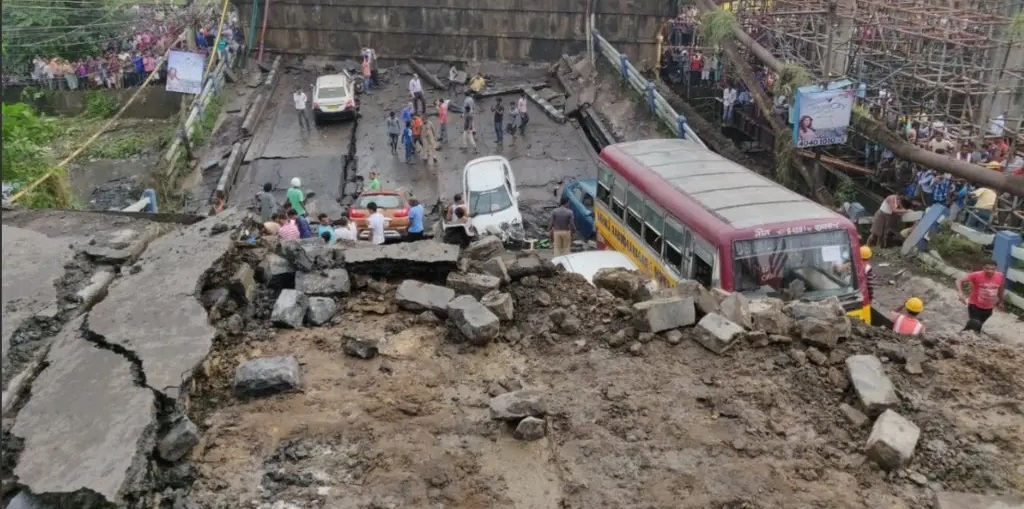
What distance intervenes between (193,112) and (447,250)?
1693 centimetres

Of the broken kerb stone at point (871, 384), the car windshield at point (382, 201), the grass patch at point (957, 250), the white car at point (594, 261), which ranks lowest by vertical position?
the grass patch at point (957, 250)

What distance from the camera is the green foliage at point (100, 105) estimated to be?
1121 inches

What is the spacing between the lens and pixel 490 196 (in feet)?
56.8

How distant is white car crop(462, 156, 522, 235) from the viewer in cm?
1678

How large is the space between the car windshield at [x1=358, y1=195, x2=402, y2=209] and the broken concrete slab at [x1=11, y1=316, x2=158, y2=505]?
10873mm

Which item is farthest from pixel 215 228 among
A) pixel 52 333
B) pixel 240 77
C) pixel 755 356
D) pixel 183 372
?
pixel 240 77

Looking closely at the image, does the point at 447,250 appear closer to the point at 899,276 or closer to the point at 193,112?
the point at 899,276

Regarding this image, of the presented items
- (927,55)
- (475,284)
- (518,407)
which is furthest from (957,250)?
(518,407)

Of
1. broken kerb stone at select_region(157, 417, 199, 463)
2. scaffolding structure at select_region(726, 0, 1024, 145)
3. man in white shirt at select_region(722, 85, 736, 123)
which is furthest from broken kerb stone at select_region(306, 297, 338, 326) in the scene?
man in white shirt at select_region(722, 85, 736, 123)

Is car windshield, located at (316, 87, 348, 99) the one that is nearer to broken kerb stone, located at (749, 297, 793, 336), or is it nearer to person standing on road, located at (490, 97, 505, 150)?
person standing on road, located at (490, 97, 505, 150)

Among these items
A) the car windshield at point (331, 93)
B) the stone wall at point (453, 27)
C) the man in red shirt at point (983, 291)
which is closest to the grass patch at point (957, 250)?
the man in red shirt at point (983, 291)

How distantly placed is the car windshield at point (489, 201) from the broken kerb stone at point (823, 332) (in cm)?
1101

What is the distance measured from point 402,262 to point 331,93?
16887mm

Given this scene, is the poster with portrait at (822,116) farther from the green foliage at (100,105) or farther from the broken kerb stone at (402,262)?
the green foliage at (100,105)
